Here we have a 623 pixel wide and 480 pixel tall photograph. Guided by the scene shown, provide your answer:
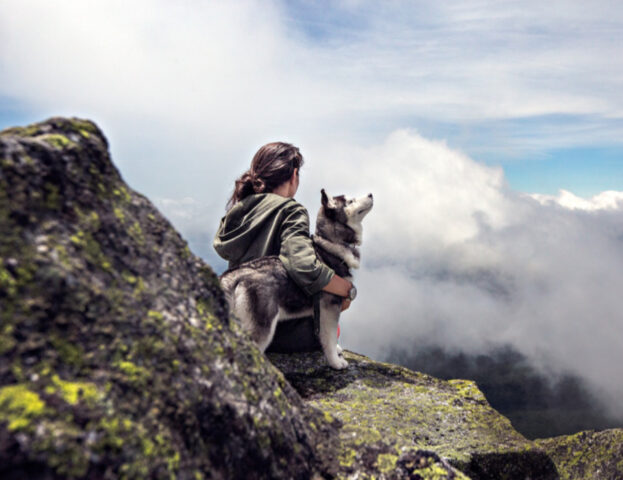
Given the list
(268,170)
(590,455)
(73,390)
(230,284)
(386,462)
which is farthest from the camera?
(268,170)

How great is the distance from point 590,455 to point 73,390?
386 inches

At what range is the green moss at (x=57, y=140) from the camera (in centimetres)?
297

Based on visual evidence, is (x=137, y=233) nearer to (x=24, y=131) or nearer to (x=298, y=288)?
(x=24, y=131)

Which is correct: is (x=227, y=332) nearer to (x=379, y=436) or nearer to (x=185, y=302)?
(x=185, y=302)

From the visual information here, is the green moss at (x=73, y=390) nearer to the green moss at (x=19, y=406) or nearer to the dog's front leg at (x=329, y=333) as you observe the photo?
the green moss at (x=19, y=406)

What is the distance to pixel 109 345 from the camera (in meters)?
2.77

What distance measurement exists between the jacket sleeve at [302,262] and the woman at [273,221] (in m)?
0.02

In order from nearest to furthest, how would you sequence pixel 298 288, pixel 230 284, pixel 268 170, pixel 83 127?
pixel 83 127 → pixel 230 284 → pixel 298 288 → pixel 268 170

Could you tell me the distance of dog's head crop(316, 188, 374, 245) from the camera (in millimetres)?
9656

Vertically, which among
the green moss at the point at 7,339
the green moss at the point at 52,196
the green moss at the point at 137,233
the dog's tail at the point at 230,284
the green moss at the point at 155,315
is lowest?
the green moss at the point at 7,339

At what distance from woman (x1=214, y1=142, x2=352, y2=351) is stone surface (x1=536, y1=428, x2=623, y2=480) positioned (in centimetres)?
520

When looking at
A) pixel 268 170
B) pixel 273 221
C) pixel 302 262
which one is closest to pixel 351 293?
pixel 302 262

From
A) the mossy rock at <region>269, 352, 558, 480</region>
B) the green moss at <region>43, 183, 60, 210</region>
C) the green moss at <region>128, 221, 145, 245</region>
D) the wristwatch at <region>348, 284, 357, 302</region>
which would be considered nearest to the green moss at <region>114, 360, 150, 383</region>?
the green moss at <region>128, 221, 145, 245</region>

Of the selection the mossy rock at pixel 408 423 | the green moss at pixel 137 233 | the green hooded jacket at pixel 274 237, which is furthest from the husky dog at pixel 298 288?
the green moss at pixel 137 233
